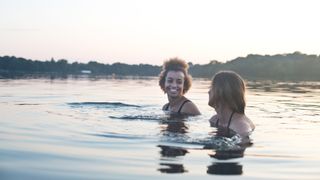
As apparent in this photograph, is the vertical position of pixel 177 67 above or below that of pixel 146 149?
above

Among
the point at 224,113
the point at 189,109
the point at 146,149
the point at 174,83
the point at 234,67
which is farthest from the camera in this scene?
the point at 234,67

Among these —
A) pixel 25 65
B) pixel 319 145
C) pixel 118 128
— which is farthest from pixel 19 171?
pixel 25 65

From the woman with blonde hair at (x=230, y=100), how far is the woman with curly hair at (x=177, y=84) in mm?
2537

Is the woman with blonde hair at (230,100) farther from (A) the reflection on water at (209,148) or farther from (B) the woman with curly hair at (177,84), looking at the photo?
(B) the woman with curly hair at (177,84)

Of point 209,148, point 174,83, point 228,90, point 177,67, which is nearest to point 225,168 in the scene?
point 209,148

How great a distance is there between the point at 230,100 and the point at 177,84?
10.2 feet

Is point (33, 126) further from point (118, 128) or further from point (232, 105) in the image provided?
point (232, 105)

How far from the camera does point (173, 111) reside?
11.6 m

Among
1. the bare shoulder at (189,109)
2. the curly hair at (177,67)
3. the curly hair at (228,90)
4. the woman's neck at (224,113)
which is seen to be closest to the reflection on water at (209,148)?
the woman's neck at (224,113)

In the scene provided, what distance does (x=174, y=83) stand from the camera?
442 inches

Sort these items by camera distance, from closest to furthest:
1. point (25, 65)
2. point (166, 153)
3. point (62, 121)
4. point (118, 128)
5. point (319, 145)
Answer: point (166, 153)
point (319, 145)
point (118, 128)
point (62, 121)
point (25, 65)

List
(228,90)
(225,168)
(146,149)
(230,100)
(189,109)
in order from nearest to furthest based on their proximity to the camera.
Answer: (225,168)
(146,149)
(228,90)
(230,100)
(189,109)

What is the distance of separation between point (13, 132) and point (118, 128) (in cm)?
189

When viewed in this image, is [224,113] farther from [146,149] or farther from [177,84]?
[177,84]
